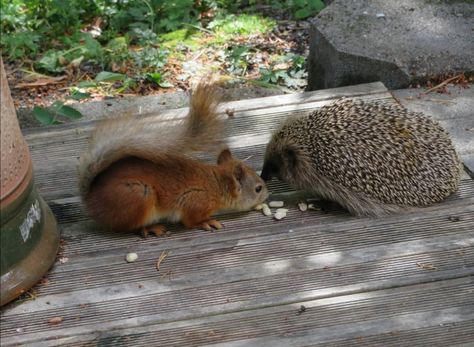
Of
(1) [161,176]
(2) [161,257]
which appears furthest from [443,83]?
(2) [161,257]

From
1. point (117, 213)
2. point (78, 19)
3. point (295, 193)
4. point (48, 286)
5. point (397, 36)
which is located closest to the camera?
point (48, 286)

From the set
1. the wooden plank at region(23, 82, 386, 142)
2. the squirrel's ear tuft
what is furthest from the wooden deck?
the wooden plank at region(23, 82, 386, 142)

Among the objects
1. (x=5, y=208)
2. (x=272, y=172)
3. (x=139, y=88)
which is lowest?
(x=139, y=88)

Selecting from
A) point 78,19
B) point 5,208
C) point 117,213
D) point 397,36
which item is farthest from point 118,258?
point 78,19

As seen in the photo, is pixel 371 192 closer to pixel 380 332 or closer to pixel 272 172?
pixel 272 172

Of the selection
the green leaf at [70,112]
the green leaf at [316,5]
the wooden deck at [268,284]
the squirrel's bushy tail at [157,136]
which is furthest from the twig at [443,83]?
the green leaf at [70,112]

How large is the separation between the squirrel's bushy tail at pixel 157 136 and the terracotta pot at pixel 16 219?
0.39m

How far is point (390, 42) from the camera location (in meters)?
5.97

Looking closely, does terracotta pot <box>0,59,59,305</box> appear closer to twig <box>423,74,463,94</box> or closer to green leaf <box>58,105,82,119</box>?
green leaf <box>58,105,82,119</box>

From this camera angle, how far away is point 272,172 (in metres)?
4.83

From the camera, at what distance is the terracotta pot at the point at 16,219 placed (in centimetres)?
359

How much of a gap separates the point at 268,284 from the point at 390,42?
3.00 metres

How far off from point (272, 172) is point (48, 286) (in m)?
1.72

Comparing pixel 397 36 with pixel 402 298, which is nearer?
pixel 402 298
